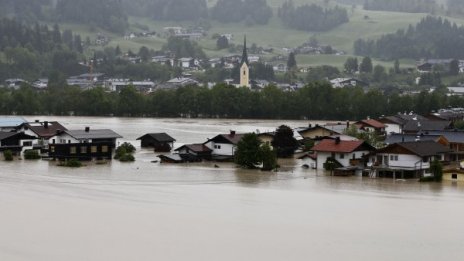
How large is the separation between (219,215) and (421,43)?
70.6 meters

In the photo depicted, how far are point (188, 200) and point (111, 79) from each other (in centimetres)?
4730

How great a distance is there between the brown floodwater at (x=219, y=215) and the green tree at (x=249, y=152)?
0.38 m

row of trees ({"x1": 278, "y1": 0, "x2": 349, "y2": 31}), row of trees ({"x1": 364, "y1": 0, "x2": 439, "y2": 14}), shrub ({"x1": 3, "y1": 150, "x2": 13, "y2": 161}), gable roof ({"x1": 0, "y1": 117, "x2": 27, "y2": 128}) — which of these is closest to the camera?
shrub ({"x1": 3, "y1": 150, "x2": 13, "y2": 161})

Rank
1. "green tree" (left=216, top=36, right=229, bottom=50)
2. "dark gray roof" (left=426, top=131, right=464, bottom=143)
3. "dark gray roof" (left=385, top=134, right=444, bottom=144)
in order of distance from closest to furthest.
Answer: "dark gray roof" (left=385, top=134, right=444, bottom=144)
"dark gray roof" (left=426, top=131, right=464, bottom=143)
"green tree" (left=216, top=36, right=229, bottom=50)

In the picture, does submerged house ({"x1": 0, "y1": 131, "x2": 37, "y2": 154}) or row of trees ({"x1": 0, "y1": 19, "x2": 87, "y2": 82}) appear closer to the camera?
submerged house ({"x1": 0, "y1": 131, "x2": 37, "y2": 154})

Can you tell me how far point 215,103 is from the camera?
39.6 meters

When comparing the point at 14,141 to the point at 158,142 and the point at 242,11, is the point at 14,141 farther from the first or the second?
the point at 242,11

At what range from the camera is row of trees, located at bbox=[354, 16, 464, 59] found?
254 ft

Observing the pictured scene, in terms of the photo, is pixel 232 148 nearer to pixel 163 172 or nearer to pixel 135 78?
pixel 163 172

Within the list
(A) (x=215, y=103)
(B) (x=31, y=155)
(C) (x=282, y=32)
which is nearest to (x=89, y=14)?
(C) (x=282, y=32)

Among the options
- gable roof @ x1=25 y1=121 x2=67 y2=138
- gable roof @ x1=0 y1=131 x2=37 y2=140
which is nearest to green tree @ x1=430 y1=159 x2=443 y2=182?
gable roof @ x1=25 y1=121 x2=67 y2=138

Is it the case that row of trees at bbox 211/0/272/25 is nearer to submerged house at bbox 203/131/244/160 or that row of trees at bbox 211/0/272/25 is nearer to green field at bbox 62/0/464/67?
green field at bbox 62/0/464/67

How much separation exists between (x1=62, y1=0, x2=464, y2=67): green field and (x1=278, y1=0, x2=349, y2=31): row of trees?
3.17ft

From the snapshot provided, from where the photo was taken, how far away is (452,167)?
18594mm
